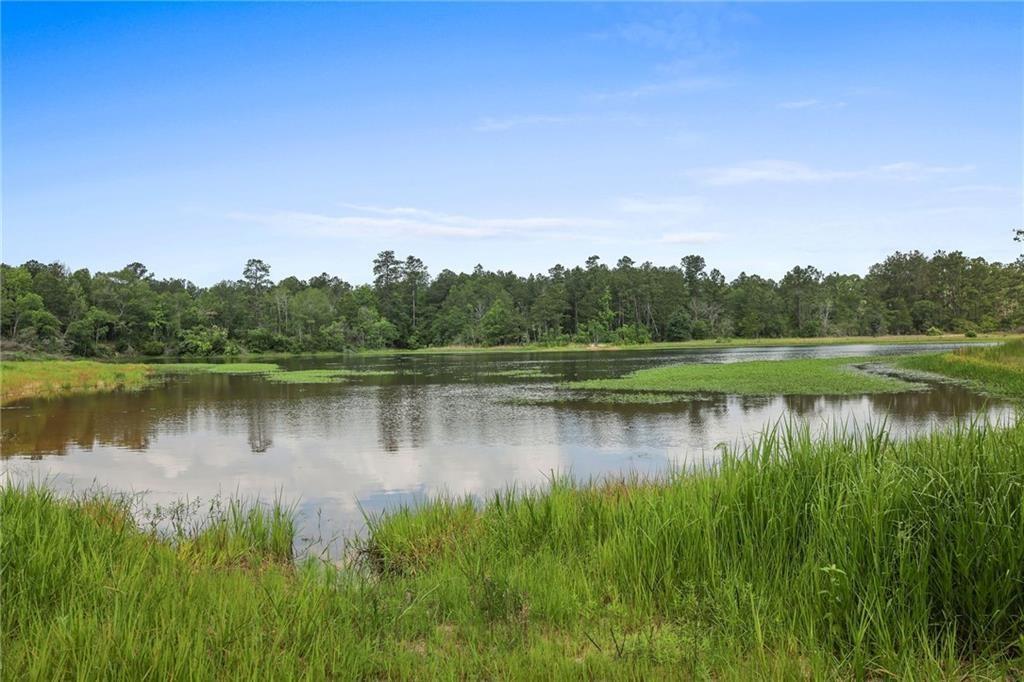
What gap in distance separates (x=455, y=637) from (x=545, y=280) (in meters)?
139

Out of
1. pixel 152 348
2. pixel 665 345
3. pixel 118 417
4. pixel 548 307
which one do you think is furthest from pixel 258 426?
pixel 548 307

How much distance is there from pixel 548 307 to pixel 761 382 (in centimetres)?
8040

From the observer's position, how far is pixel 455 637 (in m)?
4.63

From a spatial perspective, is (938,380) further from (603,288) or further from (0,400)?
(603,288)

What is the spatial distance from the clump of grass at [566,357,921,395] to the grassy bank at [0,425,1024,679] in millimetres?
24304

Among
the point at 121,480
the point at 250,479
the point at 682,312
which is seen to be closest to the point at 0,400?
the point at 121,480

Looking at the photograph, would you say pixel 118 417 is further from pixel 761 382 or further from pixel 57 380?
pixel 761 382

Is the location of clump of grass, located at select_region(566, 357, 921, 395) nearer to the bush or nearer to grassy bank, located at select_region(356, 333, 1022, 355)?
grassy bank, located at select_region(356, 333, 1022, 355)

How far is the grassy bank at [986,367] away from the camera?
84.6ft

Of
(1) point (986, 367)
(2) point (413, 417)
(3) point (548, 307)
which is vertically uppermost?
(3) point (548, 307)

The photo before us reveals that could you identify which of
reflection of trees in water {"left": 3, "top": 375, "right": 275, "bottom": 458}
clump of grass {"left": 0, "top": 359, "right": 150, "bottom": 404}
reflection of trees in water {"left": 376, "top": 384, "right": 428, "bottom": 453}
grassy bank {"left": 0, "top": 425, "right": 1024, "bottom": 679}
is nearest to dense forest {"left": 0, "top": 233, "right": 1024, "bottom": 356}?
clump of grass {"left": 0, "top": 359, "right": 150, "bottom": 404}

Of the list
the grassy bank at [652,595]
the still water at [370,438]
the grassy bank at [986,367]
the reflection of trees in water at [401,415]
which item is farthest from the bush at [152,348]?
the grassy bank at [652,595]

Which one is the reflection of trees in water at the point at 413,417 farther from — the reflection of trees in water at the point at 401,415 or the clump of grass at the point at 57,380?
the clump of grass at the point at 57,380

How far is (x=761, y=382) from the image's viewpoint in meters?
32.0
